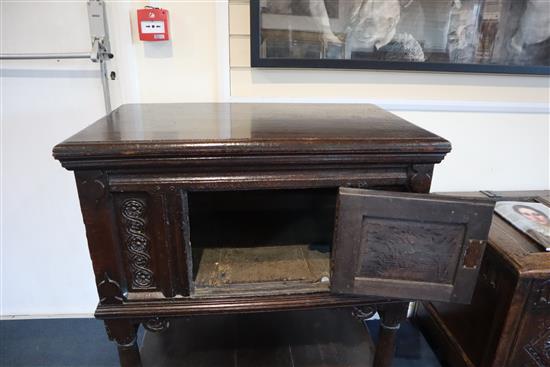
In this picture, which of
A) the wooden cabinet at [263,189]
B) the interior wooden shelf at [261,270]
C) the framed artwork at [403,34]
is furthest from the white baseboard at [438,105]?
the interior wooden shelf at [261,270]

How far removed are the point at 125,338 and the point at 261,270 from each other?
358mm

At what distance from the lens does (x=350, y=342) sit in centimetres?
119

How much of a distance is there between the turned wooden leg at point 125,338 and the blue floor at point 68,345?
2.35 ft

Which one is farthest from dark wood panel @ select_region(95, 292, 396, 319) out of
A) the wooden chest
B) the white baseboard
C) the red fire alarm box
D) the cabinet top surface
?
the red fire alarm box

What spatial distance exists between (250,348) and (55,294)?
1000mm

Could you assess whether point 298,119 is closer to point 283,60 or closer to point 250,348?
point 283,60

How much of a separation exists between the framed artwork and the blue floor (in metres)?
1.15

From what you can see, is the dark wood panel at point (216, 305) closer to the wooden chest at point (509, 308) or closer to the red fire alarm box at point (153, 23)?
the wooden chest at point (509, 308)

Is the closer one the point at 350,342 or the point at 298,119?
the point at 298,119

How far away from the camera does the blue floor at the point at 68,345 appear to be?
1480 millimetres

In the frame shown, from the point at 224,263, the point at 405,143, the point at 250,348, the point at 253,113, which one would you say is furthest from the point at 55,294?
the point at 405,143

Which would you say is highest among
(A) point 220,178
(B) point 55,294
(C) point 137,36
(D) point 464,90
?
(C) point 137,36

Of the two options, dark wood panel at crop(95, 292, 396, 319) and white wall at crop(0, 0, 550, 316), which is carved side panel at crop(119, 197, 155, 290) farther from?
white wall at crop(0, 0, 550, 316)

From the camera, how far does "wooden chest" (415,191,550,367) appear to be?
1.04 m
